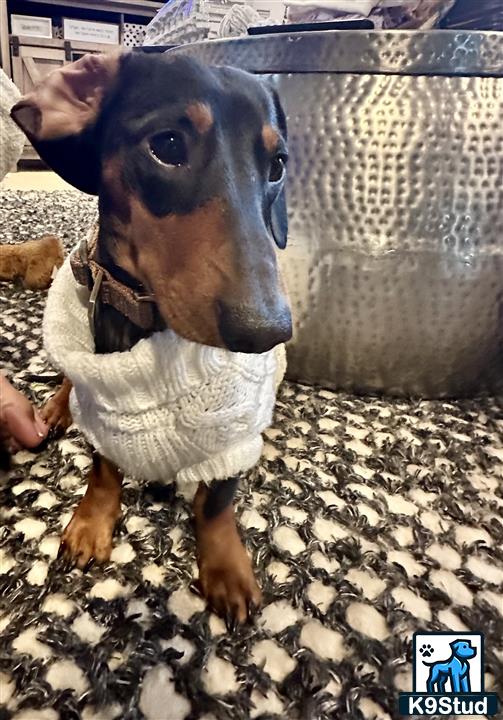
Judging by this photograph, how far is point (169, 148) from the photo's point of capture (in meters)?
0.39

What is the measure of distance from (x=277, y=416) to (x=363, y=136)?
423mm

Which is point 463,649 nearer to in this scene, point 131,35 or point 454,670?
point 454,670

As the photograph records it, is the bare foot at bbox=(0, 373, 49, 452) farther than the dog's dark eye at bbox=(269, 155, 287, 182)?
Yes

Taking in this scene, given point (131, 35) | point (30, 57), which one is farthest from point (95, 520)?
point (30, 57)

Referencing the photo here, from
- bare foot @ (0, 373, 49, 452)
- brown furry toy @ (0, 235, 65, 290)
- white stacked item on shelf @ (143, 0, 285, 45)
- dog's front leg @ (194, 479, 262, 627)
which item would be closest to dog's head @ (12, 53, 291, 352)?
dog's front leg @ (194, 479, 262, 627)

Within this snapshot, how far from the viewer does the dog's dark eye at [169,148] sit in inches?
15.2

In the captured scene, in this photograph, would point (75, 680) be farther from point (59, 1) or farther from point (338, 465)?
point (59, 1)

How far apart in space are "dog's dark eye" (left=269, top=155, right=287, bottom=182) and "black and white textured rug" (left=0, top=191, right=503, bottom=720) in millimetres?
389

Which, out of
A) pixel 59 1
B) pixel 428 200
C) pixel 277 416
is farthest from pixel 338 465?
pixel 59 1

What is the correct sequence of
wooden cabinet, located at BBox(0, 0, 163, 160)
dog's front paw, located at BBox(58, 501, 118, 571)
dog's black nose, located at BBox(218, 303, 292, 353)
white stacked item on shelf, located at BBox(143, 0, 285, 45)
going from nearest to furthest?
1. dog's black nose, located at BBox(218, 303, 292, 353)
2. dog's front paw, located at BBox(58, 501, 118, 571)
3. white stacked item on shelf, located at BBox(143, 0, 285, 45)
4. wooden cabinet, located at BBox(0, 0, 163, 160)

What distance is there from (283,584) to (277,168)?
0.40m

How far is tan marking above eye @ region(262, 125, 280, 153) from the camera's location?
407 mm

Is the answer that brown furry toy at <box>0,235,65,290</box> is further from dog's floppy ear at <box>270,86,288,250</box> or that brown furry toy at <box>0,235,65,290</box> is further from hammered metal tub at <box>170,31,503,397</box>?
dog's floppy ear at <box>270,86,288,250</box>

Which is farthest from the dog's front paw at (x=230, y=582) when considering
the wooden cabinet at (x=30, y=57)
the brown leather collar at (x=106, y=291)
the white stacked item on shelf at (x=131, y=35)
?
the wooden cabinet at (x=30, y=57)
